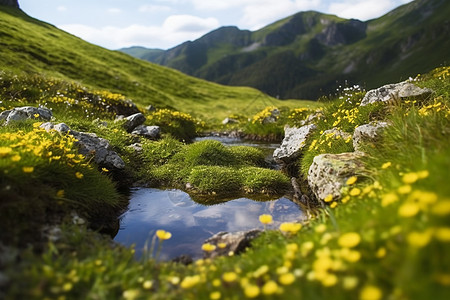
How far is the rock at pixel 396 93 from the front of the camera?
10.2 metres

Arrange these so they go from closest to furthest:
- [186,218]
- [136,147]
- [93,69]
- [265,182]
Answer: [186,218]
[265,182]
[136,147]
[93,69]

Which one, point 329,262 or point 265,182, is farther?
point 265,182

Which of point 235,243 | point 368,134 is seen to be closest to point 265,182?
point 368,134

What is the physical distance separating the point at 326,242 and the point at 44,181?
195 inches

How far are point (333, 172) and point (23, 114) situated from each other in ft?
34.9

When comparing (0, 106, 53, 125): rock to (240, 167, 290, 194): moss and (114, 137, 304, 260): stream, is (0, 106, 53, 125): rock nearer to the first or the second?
(114, 137, 304, 260): stream

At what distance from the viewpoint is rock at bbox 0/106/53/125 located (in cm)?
1013

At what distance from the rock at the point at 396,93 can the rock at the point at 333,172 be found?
3.42 m

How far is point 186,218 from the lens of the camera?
7.44 meters

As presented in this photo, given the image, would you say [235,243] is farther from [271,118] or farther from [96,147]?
[271,118]

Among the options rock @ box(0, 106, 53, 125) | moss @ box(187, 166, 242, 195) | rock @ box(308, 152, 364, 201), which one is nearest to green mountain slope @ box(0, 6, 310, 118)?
rock @ box(0, 106, 53, 125)

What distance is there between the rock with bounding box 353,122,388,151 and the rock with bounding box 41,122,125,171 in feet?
23.4

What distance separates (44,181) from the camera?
5441 mm

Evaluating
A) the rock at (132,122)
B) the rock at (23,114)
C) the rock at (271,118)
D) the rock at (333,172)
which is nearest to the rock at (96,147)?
the rock at (23,114)
